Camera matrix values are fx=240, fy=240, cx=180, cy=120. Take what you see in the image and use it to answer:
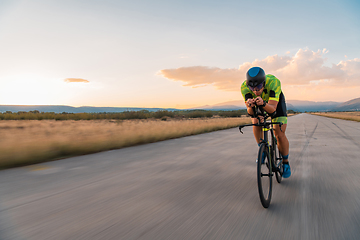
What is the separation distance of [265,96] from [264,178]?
1224 mm

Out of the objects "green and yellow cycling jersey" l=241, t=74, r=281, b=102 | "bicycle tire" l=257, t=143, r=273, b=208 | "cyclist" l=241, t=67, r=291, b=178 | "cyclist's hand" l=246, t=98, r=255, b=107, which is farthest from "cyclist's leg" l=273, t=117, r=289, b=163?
"cyclist's hand" l=246, t=98, r=255, b=107

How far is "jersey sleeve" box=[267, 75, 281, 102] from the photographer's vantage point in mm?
3309

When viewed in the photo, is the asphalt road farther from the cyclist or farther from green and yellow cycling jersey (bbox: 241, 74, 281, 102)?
green and yellow cycling jersey (bbox: 241, 74, 281, 102)

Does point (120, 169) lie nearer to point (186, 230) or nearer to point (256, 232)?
point (186, 230)

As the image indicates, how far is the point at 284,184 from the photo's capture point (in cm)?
412

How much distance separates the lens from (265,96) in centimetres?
357

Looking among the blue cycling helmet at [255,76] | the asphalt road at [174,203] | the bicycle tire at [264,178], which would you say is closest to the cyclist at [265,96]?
the blue cycling helmet at [255,76]

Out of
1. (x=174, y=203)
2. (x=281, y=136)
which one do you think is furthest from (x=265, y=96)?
(x=174, y=203)

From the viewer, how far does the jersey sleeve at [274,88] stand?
3309 mm

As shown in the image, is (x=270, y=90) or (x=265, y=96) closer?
(x=270, y=90)

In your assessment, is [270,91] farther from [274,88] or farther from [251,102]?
[251,102]

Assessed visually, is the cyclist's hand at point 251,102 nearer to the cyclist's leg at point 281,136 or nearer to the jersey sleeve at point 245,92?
the jersey sleeve at point 245,92

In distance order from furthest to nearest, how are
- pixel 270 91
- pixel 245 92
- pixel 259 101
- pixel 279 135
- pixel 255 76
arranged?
pixel 279 135 < pixel 245 92 < pixel 270 91 < pixel 255 76 < pixel 259 101

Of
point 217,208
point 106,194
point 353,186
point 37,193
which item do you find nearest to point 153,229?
point 217,208
